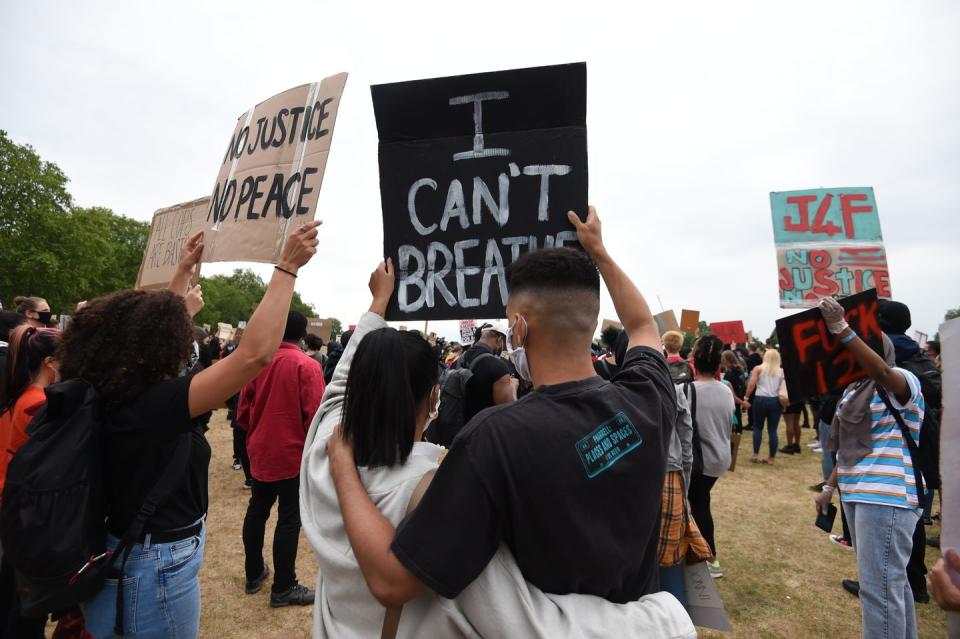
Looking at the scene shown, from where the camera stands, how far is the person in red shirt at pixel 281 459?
170 inches

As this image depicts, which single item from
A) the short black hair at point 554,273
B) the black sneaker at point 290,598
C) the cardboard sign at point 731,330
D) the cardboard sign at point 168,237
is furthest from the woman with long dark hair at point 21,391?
the cardboard sign at point 731,330

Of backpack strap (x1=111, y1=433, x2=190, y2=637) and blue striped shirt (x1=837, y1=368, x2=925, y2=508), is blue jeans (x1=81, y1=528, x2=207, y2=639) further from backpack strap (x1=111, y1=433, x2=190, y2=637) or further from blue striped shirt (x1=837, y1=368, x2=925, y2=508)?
blue striped shirt (x1=837, y1=368, x2=925, y2=508)

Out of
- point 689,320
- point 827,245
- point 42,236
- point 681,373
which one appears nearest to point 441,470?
point 681,373

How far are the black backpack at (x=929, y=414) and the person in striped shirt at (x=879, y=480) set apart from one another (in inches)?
28.4

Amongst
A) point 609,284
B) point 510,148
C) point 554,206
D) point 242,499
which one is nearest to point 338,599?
point 609,284

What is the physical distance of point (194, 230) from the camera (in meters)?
3.92

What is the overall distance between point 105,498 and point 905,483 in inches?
162

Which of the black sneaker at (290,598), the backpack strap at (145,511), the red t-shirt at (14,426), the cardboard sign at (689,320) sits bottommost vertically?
the black sneaker at (290,598)

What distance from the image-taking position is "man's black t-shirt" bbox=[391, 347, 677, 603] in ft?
4.00

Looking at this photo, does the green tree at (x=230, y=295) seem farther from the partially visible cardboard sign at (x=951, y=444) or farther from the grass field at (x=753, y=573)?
the partially visible cardboard sign at (x=951, y=444)

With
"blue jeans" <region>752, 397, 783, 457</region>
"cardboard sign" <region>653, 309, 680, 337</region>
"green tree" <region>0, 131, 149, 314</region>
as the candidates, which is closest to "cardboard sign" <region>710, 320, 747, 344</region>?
"blue jeans" <region>752, 397, 783, 457</region>

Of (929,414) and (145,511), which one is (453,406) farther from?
(929,414)

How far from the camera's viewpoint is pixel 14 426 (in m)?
2.83

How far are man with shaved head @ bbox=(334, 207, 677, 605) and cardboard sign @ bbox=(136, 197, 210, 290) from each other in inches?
129
